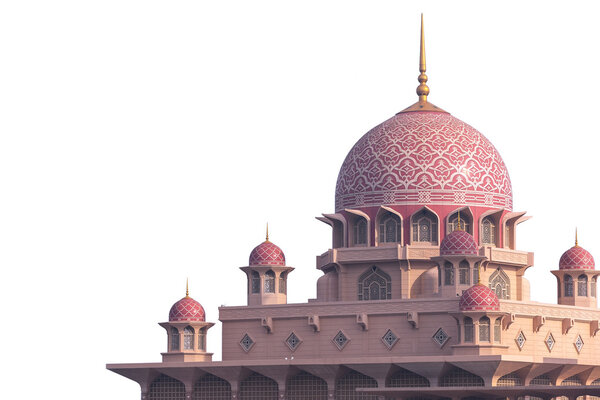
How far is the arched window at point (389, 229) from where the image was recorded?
78062mm

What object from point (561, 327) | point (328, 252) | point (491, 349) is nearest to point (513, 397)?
point (491, 349)

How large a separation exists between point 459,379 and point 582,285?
35.3 ft

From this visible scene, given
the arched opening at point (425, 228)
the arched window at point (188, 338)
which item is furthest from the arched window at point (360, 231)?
the arched window at point (188, 338)

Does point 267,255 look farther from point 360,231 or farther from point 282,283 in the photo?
point 360,231

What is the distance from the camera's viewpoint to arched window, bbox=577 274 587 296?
79.3 m

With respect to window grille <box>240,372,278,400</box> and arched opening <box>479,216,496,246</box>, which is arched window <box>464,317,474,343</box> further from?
window grille <box>240,372,278,400</box>

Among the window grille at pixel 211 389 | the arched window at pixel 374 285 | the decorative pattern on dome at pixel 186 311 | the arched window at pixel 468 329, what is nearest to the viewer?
the arched window at pixel 468 329

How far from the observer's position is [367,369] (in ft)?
237

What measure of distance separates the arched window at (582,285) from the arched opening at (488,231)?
428cm

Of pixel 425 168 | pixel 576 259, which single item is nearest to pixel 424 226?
pixel 425 168

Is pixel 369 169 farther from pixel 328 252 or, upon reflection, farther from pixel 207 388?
pixel 207 388

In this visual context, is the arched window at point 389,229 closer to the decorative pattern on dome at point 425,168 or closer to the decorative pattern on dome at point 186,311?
the decorative pattern on dome at point 425,168

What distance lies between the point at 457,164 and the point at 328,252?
22.5 ft

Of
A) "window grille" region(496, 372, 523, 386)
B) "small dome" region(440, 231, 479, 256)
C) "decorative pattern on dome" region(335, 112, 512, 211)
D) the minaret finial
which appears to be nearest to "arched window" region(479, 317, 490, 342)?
"window grille" region(496, 372, 523, 386)
